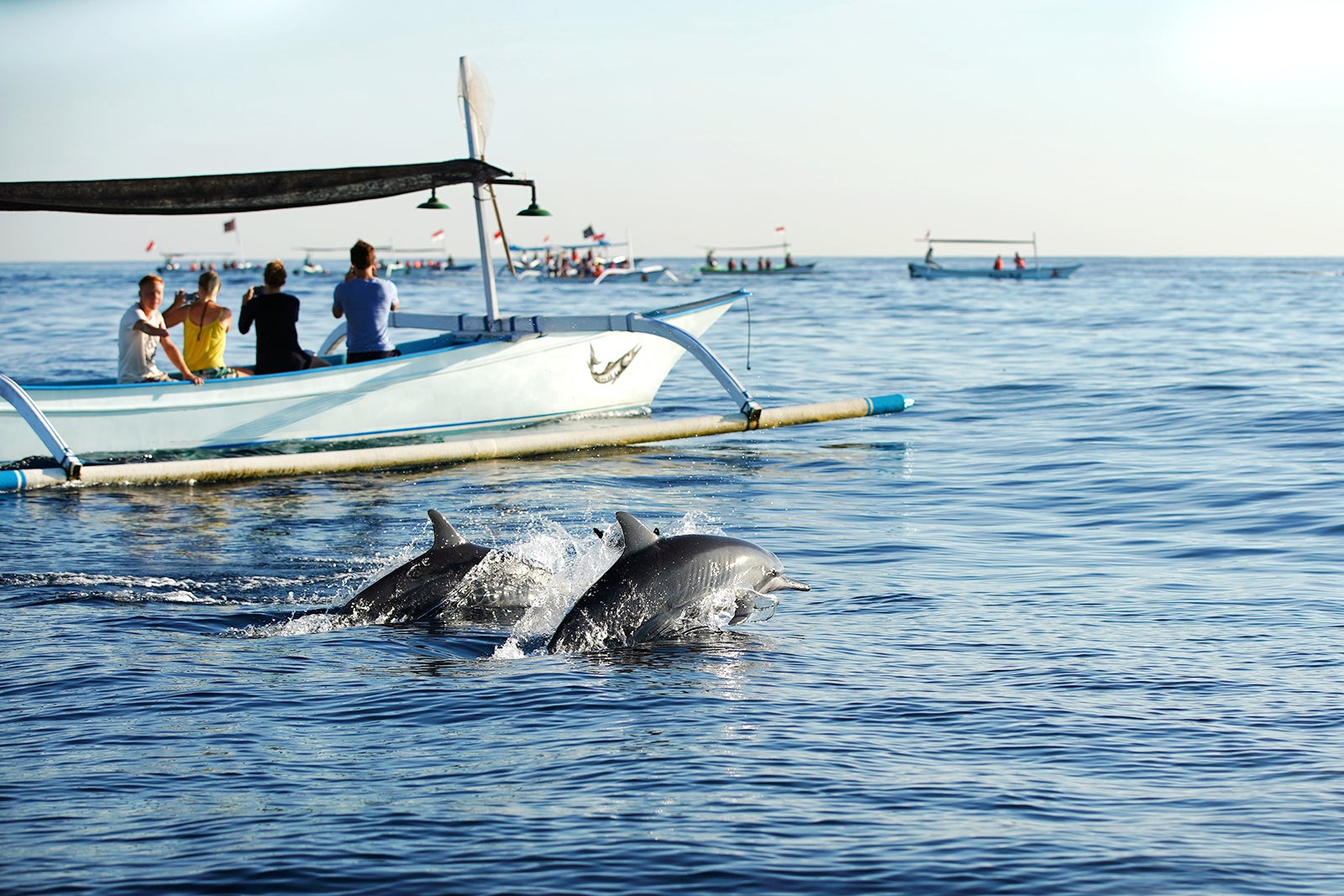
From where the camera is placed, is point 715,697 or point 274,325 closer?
point 715,697

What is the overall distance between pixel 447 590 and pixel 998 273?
271 feet

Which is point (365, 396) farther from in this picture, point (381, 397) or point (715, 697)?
point (715, 697)

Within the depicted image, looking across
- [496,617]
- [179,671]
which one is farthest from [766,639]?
[179,671]

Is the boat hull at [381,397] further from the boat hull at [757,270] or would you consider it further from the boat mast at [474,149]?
the boat hull at [757,270]

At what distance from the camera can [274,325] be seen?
1594 cm

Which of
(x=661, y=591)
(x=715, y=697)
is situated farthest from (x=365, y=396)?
(x=715, y=697)

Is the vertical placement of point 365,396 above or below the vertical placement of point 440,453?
above

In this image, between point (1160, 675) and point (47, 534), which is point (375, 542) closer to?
point (47, 534)

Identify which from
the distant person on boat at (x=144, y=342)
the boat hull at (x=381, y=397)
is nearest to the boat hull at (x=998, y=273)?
the boat hull at (x=381, y=397)

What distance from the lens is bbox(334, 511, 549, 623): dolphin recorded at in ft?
29.1

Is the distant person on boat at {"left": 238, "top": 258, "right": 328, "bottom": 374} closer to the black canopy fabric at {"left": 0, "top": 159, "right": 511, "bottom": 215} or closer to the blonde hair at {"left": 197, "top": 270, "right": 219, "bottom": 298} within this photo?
the blonde hair at {"left": 197, "top": 270, "right": 219, "bottom": 298}

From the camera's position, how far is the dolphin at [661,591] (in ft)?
26.7

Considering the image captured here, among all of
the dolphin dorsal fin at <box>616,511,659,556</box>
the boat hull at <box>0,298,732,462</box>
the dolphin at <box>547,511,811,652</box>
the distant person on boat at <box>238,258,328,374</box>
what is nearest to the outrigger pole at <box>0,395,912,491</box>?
the boat hull at <box>0,298,732,462</box>

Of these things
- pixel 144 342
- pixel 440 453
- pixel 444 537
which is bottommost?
pixel 440 453
